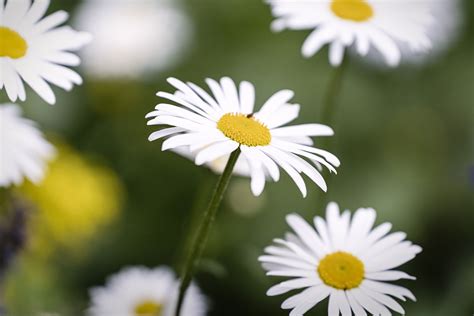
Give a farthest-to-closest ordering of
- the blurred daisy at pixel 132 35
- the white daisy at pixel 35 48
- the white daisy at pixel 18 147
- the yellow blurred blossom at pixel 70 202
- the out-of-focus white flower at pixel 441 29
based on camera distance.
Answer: the blurred daisy at pixel 132 35
the out-of-focus white flower at pixel 441 29
the yellow blurred blossom at pixel 70 202
the white daisy at pixel 18 147
the white daisy at pixel 35 48

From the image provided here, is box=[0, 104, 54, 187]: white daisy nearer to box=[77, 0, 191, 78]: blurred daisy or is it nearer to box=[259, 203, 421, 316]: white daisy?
box=[259, 203, 421, 316]: white daisy

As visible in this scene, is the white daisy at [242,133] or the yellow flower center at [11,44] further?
the yellow flower center at [11,44]

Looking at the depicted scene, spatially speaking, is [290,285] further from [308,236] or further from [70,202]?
[70,202]

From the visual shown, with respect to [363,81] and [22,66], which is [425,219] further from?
[22,66]

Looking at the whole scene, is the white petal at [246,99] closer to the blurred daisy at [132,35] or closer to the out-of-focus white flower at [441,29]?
the out-of-focus white flower at [441,29]

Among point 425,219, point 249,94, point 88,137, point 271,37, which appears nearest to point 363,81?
point 271,37

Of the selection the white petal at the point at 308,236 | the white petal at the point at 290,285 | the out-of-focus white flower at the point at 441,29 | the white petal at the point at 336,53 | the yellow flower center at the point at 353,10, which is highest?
the out-of-focus white flower at the point at 441,29

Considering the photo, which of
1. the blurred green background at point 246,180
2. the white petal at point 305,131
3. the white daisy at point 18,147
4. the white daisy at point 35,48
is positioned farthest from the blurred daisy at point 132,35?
the white petal at point 305,131
